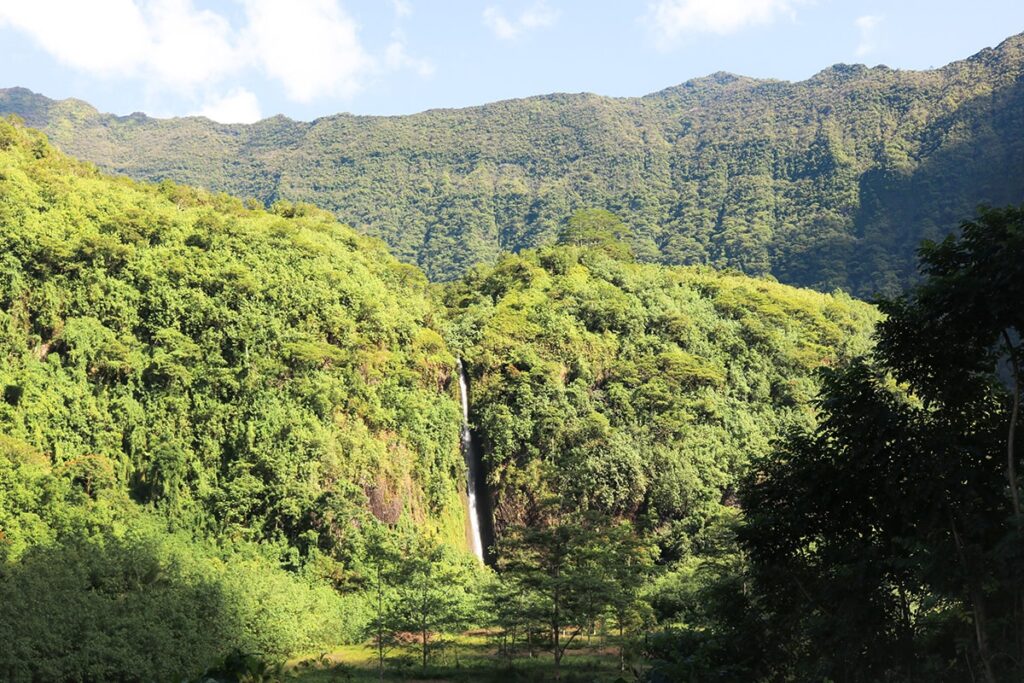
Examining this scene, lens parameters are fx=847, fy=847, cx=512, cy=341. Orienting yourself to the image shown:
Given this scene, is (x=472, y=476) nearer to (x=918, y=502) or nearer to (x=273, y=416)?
(x=273, y=416)

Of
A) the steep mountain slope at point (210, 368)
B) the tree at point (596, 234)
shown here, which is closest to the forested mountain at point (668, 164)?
the tree at point (596, 234)

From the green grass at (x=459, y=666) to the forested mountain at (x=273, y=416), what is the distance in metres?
1.08

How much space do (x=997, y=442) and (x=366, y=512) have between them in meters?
20.8

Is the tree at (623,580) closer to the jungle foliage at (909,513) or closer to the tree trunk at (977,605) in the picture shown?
the jungle foliage at (909,513)

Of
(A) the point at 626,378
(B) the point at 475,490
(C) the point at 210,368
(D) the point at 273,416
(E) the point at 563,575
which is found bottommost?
(E) the point at 563,575

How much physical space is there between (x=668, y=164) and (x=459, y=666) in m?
84.3

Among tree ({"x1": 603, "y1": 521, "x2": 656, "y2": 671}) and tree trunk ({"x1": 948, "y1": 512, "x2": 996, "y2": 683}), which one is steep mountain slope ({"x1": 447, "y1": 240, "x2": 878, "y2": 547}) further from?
tree trunk ({"x1": 948, "y1": 512, "x2": 996, "y2": 683})

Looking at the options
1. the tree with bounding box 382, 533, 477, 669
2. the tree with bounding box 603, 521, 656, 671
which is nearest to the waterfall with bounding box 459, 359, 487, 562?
the tree with bounding box 382, 533, 477, 669

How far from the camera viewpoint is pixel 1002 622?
9492 mm

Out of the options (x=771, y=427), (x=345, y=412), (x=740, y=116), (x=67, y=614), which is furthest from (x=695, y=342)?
(x=740, y=116)

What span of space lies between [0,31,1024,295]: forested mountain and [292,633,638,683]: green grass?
46671 mm

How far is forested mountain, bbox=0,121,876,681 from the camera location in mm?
20516

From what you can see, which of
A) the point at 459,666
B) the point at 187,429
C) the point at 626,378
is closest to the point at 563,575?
the point at 459,666

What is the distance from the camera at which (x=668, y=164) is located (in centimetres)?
9925
